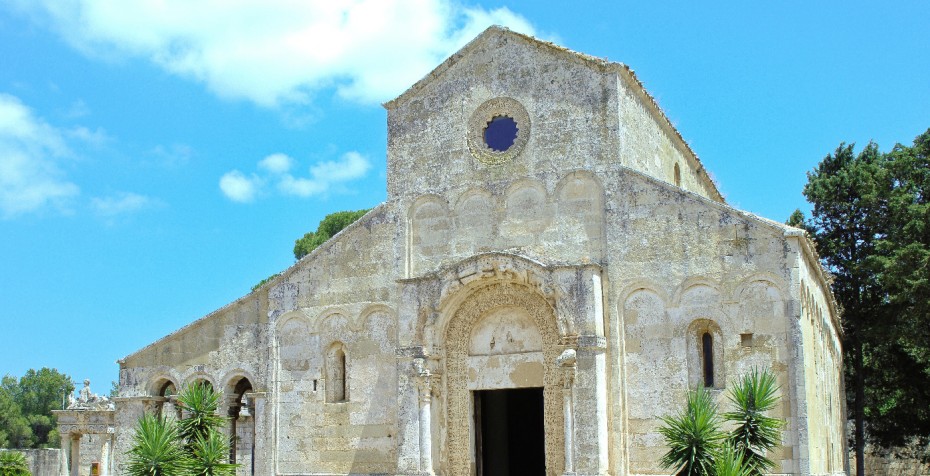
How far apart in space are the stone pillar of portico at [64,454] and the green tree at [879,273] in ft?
74.0

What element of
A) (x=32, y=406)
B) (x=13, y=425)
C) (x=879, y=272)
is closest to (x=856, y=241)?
(x=879, y=272)

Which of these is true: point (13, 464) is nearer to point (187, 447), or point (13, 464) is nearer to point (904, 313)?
point (187, 447)

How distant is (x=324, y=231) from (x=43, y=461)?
2137cm

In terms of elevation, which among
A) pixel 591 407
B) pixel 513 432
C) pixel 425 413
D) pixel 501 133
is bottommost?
pixel 513 432

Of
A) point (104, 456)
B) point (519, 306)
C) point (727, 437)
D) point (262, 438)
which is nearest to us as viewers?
point (727, 437)

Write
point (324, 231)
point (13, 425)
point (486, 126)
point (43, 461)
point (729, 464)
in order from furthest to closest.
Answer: point (13, 425), point (324, 231), point (43, 461), point (486, 126), point (729, 464)

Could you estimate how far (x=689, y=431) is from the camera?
584 inches

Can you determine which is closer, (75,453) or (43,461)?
(75,453)

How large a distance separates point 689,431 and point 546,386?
4498 millimetres

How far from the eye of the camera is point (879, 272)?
27391 mm

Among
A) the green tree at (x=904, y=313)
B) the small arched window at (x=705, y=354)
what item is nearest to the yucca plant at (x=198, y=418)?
the small arched window at (x=705, y=354)

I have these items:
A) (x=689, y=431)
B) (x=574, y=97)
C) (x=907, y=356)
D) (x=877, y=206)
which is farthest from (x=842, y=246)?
(x=689, y=431)

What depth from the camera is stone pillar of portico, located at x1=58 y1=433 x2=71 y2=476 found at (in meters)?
26.2

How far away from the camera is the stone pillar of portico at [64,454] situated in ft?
86.0
